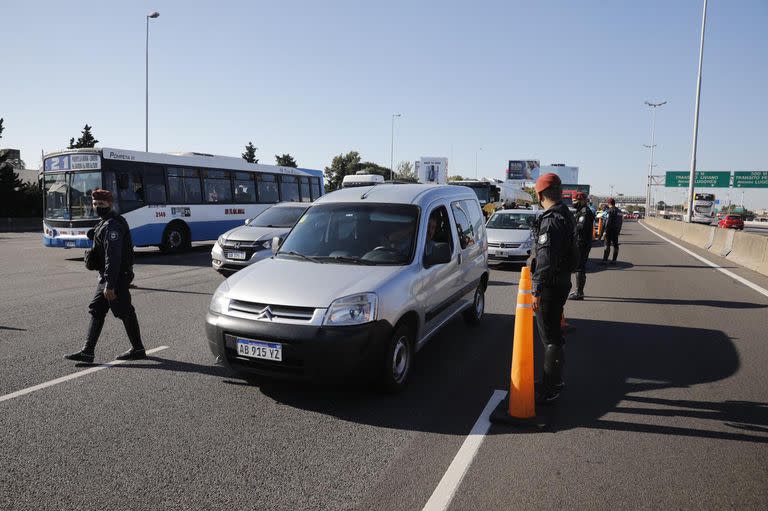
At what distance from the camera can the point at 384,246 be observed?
16.6ft

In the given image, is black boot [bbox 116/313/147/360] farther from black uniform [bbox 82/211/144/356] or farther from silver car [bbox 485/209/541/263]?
silver car [bbox 485/209/541/263]

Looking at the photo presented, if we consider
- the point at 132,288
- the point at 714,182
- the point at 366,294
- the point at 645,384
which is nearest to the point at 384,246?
the point at 366,294

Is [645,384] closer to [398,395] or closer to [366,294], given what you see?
[398,395]

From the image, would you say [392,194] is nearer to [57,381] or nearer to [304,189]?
[57,381]

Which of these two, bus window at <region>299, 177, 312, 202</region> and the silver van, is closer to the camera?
the silver van

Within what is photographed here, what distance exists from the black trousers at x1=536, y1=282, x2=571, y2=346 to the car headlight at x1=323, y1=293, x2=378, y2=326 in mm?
1384

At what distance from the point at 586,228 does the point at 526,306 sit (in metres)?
5.93

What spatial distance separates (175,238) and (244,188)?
3.72 m

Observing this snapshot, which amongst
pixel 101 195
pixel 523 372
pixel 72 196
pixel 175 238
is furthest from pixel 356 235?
pixel 175 238

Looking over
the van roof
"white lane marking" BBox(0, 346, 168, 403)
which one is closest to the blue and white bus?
"white lane marking" BBox(0, 346, 168, 403)

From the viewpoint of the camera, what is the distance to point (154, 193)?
1573 cm

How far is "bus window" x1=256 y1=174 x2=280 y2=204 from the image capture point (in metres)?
20.1

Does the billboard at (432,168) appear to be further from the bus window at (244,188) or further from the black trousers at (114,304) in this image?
the black trousers at (114,304)

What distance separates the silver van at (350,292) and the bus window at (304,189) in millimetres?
16788
